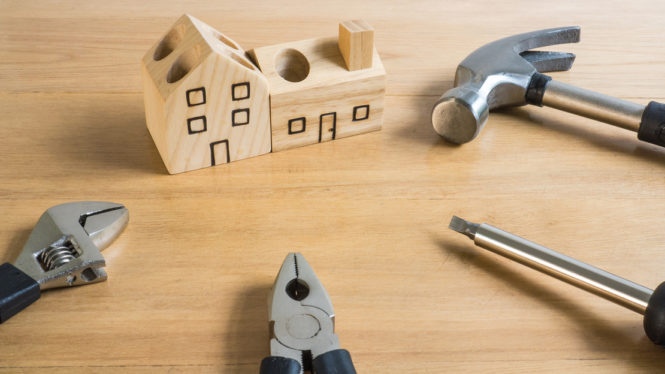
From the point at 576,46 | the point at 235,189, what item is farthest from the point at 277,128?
the point at 576,46

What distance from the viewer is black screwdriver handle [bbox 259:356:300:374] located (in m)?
0.55

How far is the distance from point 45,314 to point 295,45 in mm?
434

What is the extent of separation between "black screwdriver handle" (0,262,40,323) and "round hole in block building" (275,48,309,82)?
15.6 inches

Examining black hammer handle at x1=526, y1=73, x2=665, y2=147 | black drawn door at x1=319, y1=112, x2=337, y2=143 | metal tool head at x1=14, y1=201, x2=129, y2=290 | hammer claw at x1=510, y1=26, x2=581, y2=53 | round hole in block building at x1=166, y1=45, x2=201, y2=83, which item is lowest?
metal tool head at x1=14, y1=201, x2=129, y2=290

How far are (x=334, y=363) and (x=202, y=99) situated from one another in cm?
35

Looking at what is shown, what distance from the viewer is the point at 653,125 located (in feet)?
2.82

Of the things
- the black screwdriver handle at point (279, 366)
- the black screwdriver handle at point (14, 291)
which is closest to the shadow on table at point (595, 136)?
the black screwdriver handle at point (279, 366)

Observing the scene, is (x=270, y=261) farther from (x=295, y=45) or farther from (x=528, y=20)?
(x=528, y=20)

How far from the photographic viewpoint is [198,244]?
72 centimetres

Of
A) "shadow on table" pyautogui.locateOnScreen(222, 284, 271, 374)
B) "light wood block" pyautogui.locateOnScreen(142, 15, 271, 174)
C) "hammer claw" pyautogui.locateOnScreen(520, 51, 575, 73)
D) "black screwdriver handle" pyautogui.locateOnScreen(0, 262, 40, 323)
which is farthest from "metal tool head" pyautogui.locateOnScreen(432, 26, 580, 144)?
"black screwdriver handle" pyautogui.locateOnScreen(0, 262, 40, 323)

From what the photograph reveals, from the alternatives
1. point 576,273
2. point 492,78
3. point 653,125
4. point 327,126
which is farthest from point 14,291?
point 653,125

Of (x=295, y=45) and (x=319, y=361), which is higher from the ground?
(x=295, y=45)

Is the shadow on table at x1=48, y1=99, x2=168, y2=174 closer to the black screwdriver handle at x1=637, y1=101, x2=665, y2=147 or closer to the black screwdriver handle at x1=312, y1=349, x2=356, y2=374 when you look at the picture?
the black screwdriver handle at x1=312, y1=349, x2=356, y2=374

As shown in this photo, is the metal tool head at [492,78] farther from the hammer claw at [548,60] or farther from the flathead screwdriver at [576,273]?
the flathead screwdriver at [576,273]
